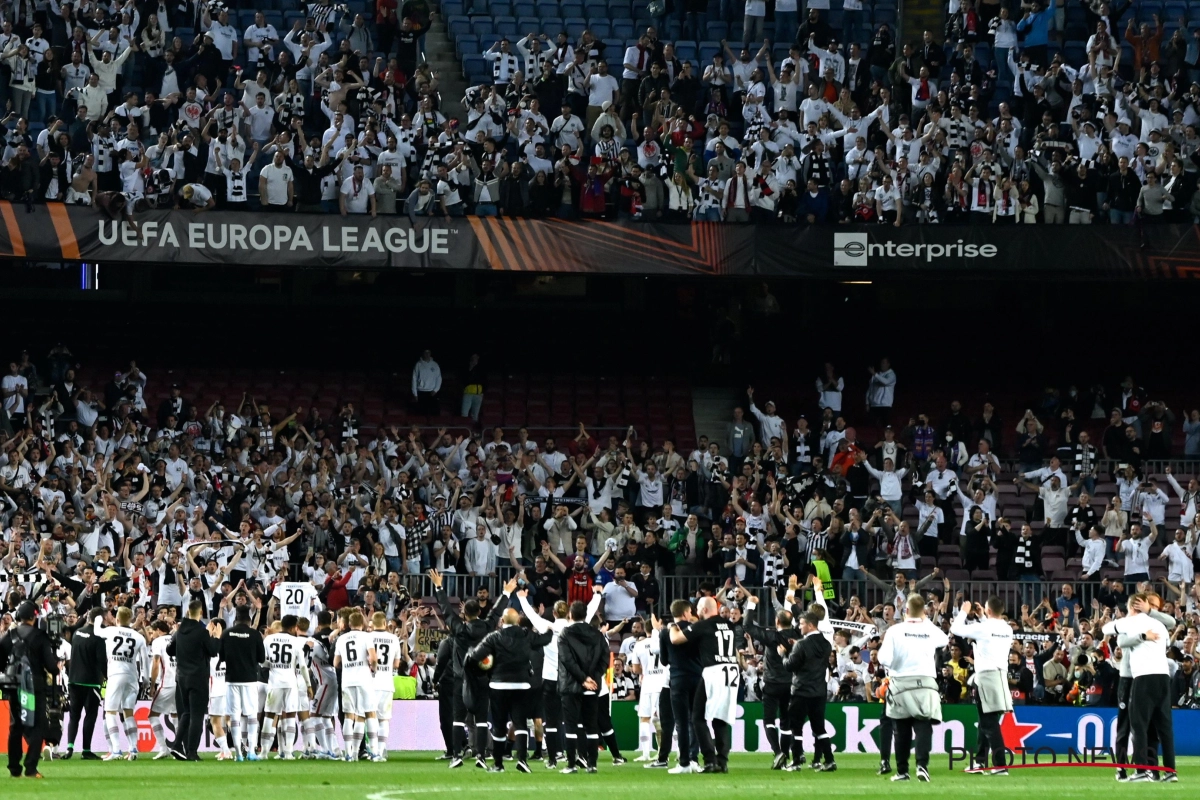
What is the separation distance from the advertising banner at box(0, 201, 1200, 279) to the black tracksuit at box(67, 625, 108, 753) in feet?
35.8

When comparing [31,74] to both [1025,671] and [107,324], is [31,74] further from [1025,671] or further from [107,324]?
[1025,671]

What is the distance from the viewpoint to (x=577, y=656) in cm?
1872

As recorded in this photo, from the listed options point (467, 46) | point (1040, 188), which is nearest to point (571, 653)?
point (1040, 188)

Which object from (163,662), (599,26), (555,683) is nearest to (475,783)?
(555,683)

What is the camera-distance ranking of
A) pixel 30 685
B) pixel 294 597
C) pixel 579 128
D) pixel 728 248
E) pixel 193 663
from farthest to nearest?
pixel 579 128
pixel 728 248
pixel 294 597
pixel 193 663
pixel 30 685

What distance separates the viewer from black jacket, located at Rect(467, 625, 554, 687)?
1861 centimetres

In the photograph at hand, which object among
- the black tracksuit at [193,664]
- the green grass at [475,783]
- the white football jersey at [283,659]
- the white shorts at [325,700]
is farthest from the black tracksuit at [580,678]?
the black tracksuit at [193,664]

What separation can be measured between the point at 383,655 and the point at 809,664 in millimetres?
4409

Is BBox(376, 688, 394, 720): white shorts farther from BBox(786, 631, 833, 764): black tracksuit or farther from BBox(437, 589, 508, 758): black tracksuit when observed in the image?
BBox(786, 631, 833, 764): black tracksuit

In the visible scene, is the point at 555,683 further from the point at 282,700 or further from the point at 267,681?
the point at 267,681

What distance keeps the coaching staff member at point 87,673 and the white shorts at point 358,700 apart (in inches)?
110

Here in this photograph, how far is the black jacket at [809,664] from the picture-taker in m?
18.7

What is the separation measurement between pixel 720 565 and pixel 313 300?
32.6 ft

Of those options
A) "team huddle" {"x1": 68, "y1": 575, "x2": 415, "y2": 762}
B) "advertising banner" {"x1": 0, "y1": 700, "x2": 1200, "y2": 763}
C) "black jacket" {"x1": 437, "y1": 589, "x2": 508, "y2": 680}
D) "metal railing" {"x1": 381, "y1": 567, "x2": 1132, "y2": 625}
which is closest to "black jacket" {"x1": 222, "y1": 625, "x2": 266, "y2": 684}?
"team huddle" {"x1": 68, "y1": 575, "x2": 415, "y2": 762}
